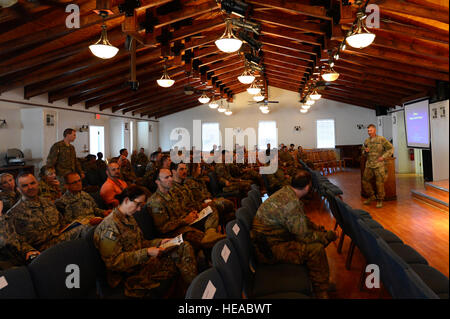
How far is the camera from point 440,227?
598mm

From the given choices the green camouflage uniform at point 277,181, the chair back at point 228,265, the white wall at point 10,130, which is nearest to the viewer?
the chair back at point 228,265

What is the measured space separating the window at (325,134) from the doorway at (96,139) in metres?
10.5

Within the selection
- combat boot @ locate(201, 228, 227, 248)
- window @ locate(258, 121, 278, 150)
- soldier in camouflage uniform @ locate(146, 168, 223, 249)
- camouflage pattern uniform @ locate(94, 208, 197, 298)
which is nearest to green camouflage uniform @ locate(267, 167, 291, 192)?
soldier in camouflage uniform @ locate(146, 168, 223, 249)

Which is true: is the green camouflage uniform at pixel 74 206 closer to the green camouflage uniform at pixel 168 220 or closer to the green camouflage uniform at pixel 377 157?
the green camouflage uniform at pixel 168 220

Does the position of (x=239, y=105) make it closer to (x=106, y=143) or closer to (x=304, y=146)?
(x=304, y=146)

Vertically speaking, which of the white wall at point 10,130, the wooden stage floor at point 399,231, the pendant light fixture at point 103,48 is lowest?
the wooden stage floor at point 399,231

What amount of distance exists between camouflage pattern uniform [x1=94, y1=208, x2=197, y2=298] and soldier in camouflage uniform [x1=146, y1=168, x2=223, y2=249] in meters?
0.57

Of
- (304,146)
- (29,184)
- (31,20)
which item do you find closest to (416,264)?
(29,184)

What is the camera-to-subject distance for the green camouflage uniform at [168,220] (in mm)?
3053

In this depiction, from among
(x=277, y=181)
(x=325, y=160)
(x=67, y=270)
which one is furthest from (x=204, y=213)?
(x=325, y=160)

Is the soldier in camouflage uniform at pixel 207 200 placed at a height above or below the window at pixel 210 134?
below

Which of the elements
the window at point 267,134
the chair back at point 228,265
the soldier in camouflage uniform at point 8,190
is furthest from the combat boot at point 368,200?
the window at point 267,134

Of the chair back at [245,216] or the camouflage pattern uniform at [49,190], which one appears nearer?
the chair back at [245,216]

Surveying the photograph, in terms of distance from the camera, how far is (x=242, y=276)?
2.05 m
